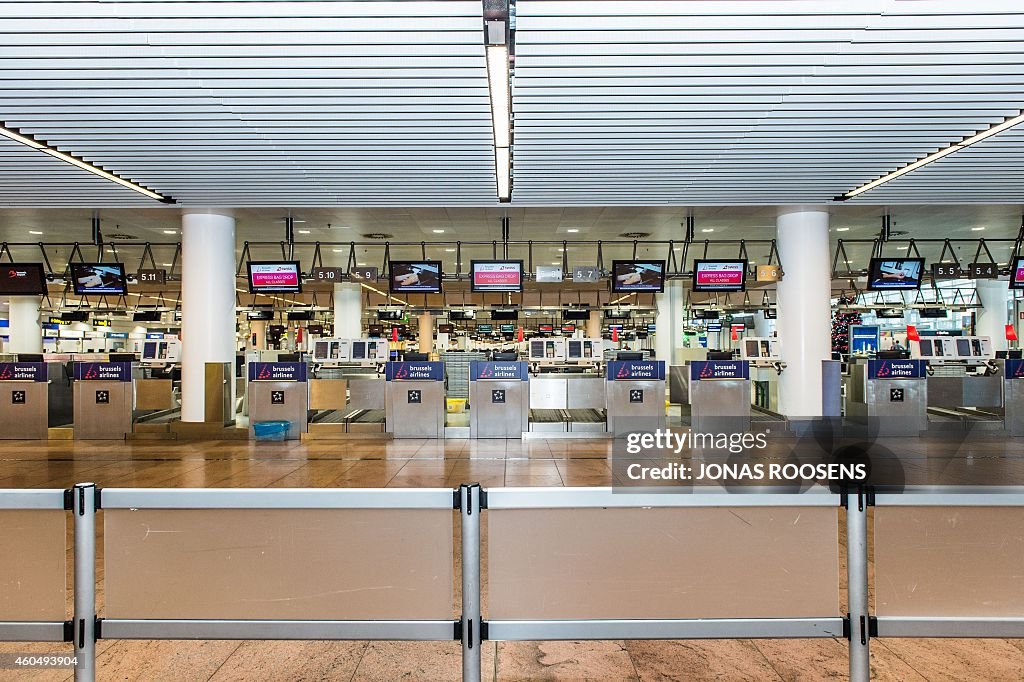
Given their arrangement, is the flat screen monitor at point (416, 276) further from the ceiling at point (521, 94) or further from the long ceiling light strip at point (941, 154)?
the long ceiling light strip at point (941, 154)

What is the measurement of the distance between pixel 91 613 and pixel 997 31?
21.4 feet

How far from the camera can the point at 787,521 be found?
2406 millimetres

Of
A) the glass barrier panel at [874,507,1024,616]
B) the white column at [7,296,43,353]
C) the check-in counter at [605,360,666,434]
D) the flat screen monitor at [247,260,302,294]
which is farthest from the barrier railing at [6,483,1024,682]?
the white column at [7,296,43,353]

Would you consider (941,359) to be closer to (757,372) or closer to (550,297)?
(757,372)

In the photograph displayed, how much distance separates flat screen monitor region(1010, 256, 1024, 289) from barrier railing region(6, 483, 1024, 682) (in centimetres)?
1208

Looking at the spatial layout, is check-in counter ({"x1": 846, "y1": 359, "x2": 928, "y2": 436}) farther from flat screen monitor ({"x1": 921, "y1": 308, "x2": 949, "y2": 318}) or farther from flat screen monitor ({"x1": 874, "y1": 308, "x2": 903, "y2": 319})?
flat screen monitor ({"x1": 874, "y1": 308, "x2": 903, "y2": 319})

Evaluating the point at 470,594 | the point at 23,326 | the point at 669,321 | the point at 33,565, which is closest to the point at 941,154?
the point at 470,594

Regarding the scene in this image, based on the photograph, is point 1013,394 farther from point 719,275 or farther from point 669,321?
point 669,321

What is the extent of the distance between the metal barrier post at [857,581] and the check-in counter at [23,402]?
519 inches

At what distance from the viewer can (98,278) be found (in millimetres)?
12266

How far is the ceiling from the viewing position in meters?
4.36

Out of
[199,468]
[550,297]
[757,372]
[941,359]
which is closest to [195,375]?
[199,468]

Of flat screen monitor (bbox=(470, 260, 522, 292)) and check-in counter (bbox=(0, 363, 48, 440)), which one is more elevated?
flat screen monitor (bbox=(470, 260, 522, 292))

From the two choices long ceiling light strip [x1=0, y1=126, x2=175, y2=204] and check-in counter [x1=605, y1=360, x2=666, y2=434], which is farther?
check-in counter [x1=605, y1=360, x2=666, y2=434]
